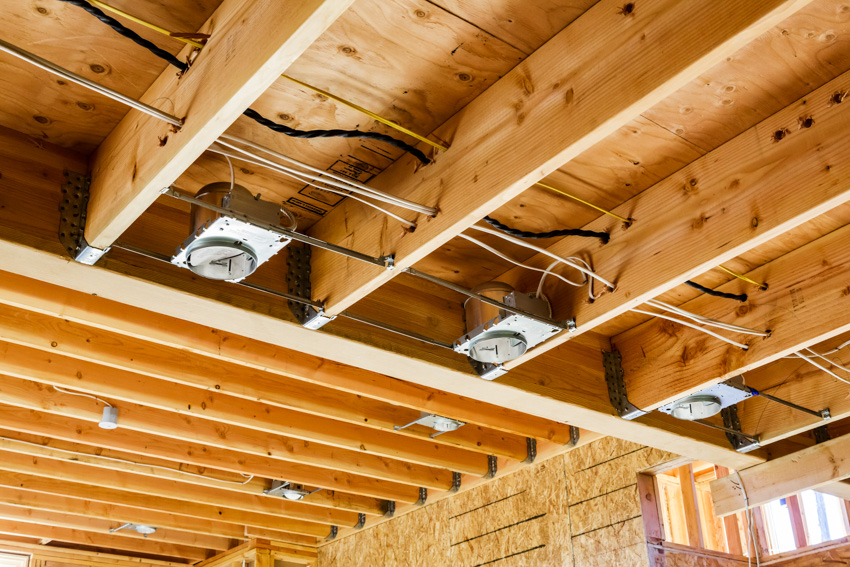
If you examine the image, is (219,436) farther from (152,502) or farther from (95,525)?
(95,525)

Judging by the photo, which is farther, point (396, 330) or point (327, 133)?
point (396, 330)

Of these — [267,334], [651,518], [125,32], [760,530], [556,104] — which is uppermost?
[125,32]

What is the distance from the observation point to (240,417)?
373cm

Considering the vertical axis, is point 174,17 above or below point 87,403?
above

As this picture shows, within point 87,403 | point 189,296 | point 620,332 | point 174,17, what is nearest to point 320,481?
point 87,403

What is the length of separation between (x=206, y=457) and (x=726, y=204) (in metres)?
2.97

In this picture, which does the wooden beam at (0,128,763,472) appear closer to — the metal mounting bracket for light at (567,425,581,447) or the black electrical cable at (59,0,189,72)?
the black electrical cable at (59,0,189,72)

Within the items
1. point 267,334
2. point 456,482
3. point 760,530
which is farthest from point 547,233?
point 760,530

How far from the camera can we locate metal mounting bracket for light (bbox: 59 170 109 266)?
2.18 metres

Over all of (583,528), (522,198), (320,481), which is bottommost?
(583,528)

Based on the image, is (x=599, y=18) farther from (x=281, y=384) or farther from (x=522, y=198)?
(x=281, y=384)

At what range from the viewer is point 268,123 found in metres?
2.10

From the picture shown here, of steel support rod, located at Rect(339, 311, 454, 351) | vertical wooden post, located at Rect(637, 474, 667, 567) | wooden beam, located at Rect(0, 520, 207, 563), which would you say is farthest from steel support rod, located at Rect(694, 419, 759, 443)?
wooden beam, located at Rect(0, 520, 207, 563)

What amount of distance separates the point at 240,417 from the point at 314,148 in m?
1.77
